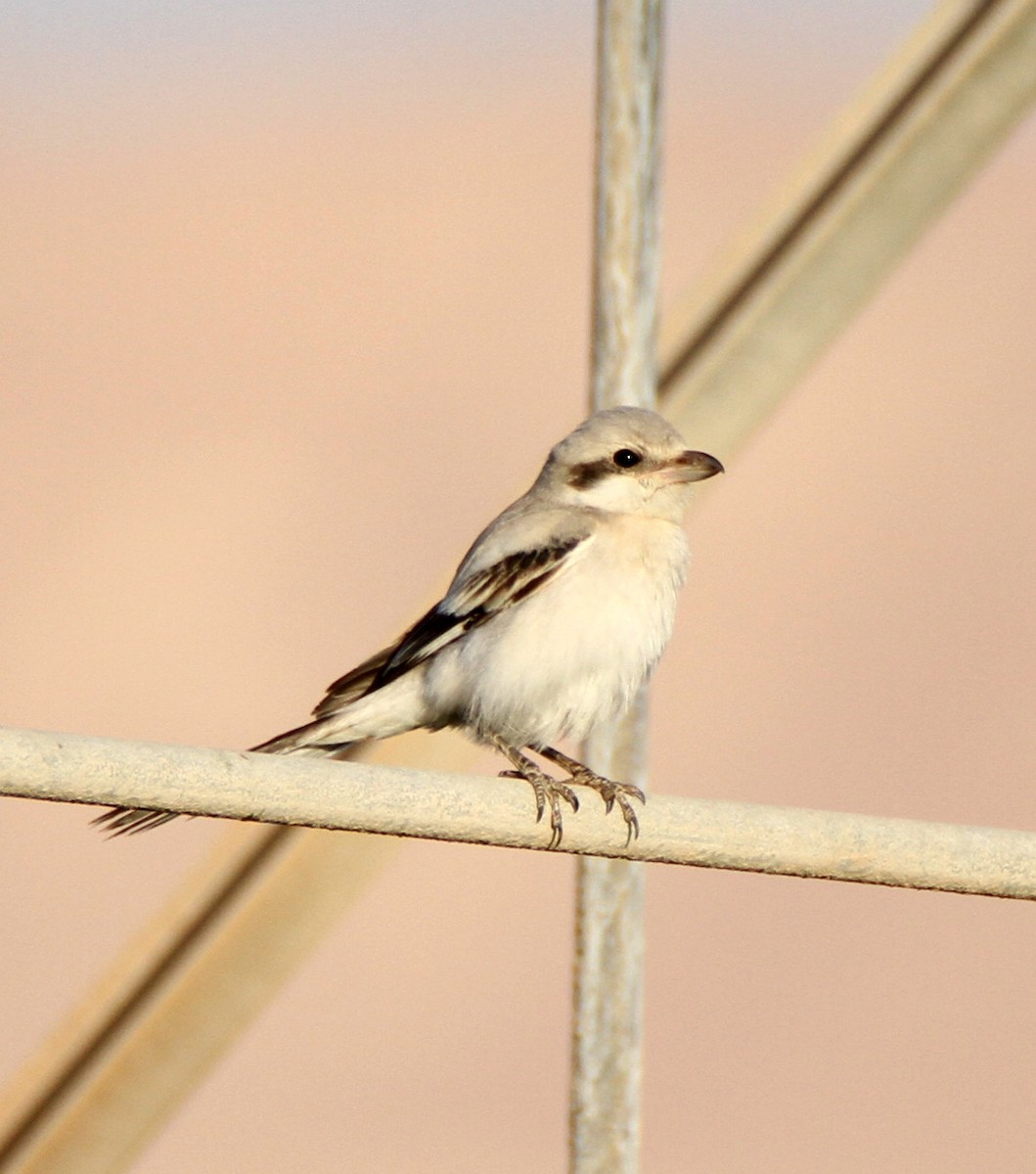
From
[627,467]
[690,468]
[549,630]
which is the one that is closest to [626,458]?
[627,467]

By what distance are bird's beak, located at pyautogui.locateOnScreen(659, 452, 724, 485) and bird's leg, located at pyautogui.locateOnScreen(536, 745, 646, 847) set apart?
0.73 m

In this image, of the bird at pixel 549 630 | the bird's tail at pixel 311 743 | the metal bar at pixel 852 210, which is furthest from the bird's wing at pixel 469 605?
the metal bar at pixel 852 210

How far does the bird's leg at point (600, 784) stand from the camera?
3616mm

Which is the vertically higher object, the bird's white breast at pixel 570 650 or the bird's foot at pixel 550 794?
the bird's white breast at pixel 570 650

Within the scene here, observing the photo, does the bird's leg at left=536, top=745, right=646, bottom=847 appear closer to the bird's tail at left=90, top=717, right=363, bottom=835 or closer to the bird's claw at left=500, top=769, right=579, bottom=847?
the bird's claw at left=500, top=769, right=579, bottom=847

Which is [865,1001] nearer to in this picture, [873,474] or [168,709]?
[168,709]

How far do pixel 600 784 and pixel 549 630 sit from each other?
41 cm

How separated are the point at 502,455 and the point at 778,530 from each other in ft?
14.8

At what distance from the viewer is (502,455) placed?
80.3 feet

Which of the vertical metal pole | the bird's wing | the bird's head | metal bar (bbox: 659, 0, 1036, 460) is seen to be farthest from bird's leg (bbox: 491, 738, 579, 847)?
metal bar (bbox: 659, 0, 1036, 460)

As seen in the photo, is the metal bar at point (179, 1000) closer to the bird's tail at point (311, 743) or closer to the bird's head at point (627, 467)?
the bird's tail at point (311, 743)

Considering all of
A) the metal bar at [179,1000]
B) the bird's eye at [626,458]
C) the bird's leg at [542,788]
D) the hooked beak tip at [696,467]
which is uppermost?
the bird's eye at [626,458]

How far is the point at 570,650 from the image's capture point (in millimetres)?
4191

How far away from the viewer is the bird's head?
403 centimetres
